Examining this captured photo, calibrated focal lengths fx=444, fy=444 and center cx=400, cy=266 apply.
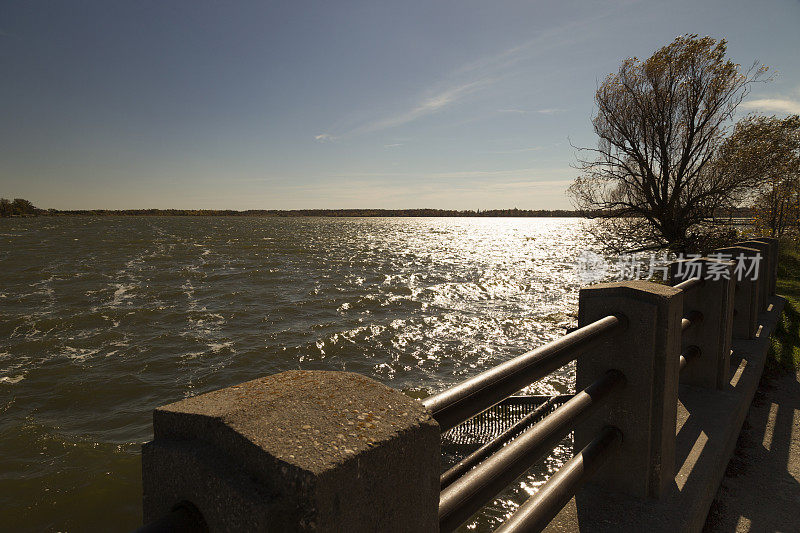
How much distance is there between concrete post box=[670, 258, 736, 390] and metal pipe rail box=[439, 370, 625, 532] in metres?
2.09

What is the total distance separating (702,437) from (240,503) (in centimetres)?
327

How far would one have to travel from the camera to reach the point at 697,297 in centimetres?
376

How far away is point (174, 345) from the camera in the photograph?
1203 cm

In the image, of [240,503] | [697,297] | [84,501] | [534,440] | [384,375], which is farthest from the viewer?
[384,375]

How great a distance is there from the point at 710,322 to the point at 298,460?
407cm

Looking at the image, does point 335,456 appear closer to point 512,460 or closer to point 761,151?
point 512,460

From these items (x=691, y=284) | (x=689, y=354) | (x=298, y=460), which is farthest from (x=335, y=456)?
(x=689, y=354)

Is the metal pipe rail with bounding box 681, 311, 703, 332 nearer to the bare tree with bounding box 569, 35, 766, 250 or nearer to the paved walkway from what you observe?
the paved walkway

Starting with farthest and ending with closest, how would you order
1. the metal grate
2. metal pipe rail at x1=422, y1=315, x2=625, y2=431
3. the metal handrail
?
the metal grate
the metal handrail
metal pipe rail at x1=422, y1=315, x2=625, y2=431

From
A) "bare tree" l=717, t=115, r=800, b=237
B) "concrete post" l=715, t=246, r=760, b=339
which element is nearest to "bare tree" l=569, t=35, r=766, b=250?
"bare tree" l=717, t=115, r=800, b=237

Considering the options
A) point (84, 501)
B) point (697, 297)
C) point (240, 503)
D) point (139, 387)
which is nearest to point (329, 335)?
point (139, 387)

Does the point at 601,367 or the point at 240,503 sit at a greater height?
the point at 240,503

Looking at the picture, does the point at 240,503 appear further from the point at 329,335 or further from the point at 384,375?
the point at 329,335

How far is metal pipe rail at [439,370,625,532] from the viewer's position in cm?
121
